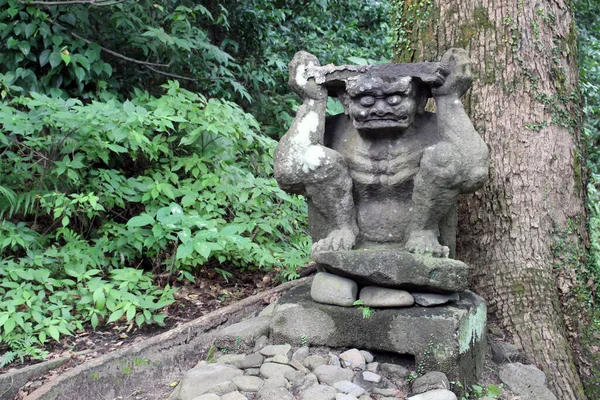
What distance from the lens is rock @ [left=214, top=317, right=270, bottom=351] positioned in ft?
11.0

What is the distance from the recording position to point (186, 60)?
595 centimetres

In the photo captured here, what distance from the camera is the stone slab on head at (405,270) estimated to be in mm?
2900

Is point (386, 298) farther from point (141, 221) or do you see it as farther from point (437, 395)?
point (141, 221)

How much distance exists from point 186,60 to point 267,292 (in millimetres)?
2829

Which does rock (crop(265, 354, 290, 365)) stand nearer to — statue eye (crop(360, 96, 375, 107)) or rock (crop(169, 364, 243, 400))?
rock (crop(169, 364, 243, 400))

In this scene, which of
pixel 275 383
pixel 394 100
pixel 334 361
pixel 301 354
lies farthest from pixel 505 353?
pixel 394 100

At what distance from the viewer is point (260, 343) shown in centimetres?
324

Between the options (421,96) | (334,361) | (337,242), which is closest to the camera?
(334,361)

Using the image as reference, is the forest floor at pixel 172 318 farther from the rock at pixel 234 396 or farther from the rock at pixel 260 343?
the rock at pixel 234 396

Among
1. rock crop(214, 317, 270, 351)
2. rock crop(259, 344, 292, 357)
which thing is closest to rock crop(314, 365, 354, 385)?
rock crop(259, 344, 292, 357)

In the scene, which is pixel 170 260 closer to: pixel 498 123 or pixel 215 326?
pixel 215 326

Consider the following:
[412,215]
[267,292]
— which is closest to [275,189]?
[267,292]

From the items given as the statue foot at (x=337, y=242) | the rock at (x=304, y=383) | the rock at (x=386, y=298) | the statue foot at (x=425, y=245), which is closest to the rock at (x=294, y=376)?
the rock at (x=304, y=383)

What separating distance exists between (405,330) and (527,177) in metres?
1.46
